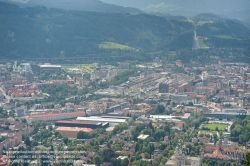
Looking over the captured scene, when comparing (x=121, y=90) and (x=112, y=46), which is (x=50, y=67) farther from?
(x=112, y=46)

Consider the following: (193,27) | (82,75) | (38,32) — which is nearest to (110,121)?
(82,75)

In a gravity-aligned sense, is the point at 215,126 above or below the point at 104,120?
below

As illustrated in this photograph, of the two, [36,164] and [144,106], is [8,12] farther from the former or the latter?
[36,164]

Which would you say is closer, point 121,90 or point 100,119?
point 100,119

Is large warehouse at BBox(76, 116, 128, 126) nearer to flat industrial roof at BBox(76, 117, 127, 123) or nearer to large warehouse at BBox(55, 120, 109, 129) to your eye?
flat industrial roof at BBox(76, 117, 127, 123)

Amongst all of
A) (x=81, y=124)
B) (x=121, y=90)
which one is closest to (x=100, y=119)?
(x=81, y=124)

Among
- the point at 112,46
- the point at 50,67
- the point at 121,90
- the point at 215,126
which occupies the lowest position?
→ the point at 215,126
